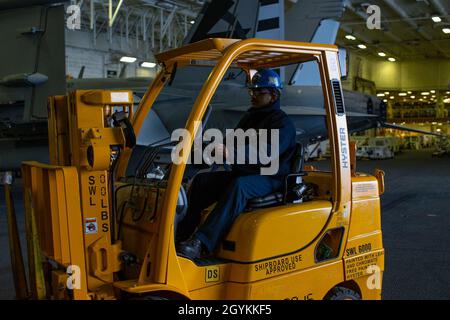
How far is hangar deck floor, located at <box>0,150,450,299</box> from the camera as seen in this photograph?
213 inches

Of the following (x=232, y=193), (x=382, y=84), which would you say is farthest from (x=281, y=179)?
(x=382, y=84)

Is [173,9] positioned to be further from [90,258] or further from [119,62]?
[90,258]

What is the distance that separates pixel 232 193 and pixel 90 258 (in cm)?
101

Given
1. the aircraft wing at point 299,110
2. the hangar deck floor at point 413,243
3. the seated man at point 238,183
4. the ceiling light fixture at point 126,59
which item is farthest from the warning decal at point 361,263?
the ceiling light fixture at point 126,59

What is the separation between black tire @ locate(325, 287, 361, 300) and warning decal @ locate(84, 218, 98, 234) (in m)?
1.78

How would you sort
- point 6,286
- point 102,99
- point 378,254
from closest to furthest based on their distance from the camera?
point 102,99
point 378,254
point 6,286

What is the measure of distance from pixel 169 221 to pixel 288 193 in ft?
3.88

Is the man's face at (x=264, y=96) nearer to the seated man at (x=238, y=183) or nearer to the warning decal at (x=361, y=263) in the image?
the seated man at (x=238, y=183)

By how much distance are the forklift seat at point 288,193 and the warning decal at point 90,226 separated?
3.47 feet

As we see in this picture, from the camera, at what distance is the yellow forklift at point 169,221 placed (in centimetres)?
302

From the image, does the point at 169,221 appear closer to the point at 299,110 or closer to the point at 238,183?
the point at 238,183

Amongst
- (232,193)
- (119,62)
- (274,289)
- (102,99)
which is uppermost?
(119,62)

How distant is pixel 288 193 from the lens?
3.83m

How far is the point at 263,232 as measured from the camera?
11.0 feet
